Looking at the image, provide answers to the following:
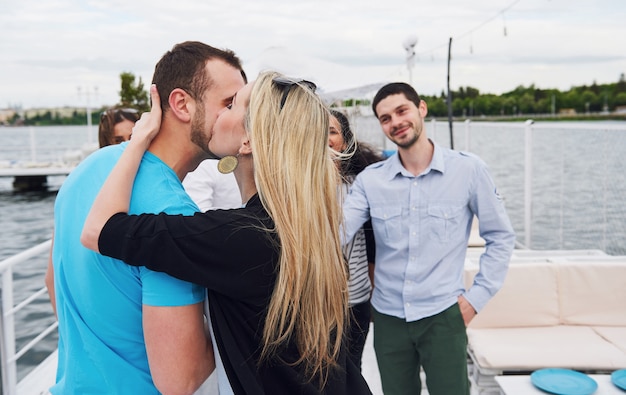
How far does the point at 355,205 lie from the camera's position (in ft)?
9.03

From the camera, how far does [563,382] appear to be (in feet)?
8.77

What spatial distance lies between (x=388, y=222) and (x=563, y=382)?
1234 millimetres

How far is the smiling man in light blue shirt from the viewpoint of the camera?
2533mm

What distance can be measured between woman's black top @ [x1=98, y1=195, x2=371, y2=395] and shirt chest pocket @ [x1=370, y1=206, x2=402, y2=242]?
154 cm

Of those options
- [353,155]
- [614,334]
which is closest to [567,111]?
[614,334]

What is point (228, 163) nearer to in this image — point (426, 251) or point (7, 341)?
point (426, 251)

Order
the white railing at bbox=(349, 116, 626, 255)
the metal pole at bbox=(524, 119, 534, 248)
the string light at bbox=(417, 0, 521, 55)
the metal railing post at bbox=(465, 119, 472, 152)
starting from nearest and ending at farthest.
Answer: the white railing at bbox=(349, 116, 626, 255)
the metal pole at bbox=(524, 119, 534, 248)
the string light at bbox=(417, 0, 521, 55)
the metal railing post at bbox=(465, 119, 472, 152)

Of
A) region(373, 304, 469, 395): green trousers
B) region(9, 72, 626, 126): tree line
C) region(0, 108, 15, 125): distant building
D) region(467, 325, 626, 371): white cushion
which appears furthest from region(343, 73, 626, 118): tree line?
region(0, 108, 15, 125): distant building

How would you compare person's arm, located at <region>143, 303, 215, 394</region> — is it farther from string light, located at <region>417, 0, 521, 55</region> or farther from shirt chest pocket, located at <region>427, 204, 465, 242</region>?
string light, located at <region>417, 0, 521, 55</region>

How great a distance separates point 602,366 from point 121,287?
131 inches

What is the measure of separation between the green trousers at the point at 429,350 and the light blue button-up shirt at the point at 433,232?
0.06m

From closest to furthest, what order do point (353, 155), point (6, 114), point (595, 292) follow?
point (353, 155), point (595, 292), point (6, 114)

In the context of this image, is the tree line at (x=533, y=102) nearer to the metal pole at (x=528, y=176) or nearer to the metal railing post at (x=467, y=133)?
the metal railing post at (x=467, y=133)

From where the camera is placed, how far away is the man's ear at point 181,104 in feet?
4.20
